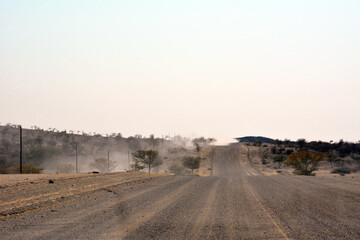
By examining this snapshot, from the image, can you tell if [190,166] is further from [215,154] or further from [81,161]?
[215,154]

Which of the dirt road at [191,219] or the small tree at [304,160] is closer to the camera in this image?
the dirt road at [191,219]

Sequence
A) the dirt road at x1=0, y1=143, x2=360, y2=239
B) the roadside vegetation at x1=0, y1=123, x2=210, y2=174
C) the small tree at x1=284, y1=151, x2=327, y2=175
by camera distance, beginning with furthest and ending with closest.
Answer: the roadside vegetation at x1=0, y1=123, x2=210, y2=174 < the small tree at x1=284, y1=151, x2=327, y2=175 < the dirt road at x1=0, y1=143, x2=360, y2=239

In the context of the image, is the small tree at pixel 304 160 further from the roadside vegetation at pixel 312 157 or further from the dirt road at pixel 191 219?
the dirt road at pixel 191 219

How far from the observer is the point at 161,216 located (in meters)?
17.2

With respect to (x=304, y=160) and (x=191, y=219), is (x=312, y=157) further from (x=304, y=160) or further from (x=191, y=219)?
(x=191, y=219)

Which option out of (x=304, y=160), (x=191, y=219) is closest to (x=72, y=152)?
(x=304, y=160)

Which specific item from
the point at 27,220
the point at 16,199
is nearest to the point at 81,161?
the point at 16,199

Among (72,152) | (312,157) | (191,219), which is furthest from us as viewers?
(72,152)

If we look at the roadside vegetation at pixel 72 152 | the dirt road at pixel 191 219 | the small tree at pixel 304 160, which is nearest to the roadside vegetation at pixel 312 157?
the small tree at pixel 304 160

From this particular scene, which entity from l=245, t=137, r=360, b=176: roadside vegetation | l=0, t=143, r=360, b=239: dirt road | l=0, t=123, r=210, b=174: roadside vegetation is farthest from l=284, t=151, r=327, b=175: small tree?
l=0, t=143, r=360, b=239: dirt road

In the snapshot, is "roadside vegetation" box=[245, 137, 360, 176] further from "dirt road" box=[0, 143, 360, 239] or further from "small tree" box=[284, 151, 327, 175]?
"dirt road" box=[0, 143, 360, 239]

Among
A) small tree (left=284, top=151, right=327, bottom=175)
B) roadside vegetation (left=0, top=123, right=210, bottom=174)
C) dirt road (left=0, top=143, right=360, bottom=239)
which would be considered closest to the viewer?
dirt road (left=0, top=143, right=360, bottom=239)

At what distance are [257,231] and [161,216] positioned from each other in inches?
174

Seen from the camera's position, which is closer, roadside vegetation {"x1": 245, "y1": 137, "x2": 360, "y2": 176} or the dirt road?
the dirt road
